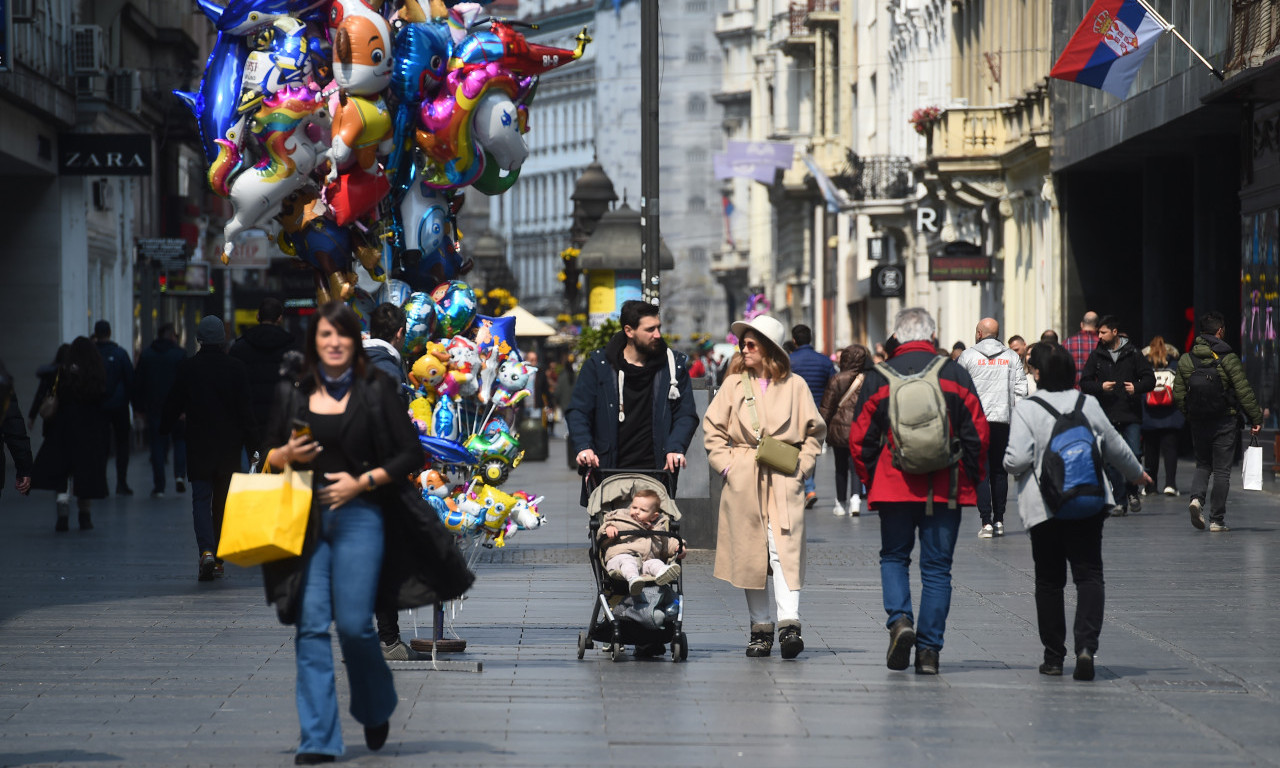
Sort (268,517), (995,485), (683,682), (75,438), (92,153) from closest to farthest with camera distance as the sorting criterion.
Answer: (268,517) < (683,682) < (995,485) < (75,438) < (92,153)

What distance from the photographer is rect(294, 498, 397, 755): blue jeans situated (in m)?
7.64

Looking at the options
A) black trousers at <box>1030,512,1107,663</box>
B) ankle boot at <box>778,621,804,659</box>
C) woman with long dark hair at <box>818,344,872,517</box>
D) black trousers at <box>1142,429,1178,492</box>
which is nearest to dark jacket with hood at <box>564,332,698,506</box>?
ankle boot at <box>778,621,804,659</box>

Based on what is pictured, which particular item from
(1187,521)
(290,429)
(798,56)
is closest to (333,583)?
(290,429)

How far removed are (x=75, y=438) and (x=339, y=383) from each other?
12.6 m

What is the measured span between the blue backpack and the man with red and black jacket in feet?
1.13

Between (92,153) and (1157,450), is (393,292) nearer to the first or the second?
(1157,450)

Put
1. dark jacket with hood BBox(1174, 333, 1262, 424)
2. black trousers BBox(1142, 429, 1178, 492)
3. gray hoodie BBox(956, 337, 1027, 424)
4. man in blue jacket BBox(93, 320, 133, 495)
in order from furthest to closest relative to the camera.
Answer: man in blue jacket BBox(93, 320, 133, 495) < black trousers BBox(1142, 429, 1178, 492) < gray hoodie BBox(956, 337, 1027, 424) < dark jacket with hood BBox(1174, 333, 1262, 424)

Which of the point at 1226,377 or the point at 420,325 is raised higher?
the point at 420,325

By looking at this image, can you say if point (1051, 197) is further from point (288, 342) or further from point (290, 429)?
point (290, 429)

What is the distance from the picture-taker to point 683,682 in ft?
32.5

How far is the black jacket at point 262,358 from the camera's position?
15406mm

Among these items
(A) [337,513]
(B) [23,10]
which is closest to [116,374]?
(B) [23,10]

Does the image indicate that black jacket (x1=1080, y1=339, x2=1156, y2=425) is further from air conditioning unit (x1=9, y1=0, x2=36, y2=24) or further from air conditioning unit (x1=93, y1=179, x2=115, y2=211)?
air conditioning unit (x1=93, y1=179, x2=115, y2=211)

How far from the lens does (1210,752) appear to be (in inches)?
321
